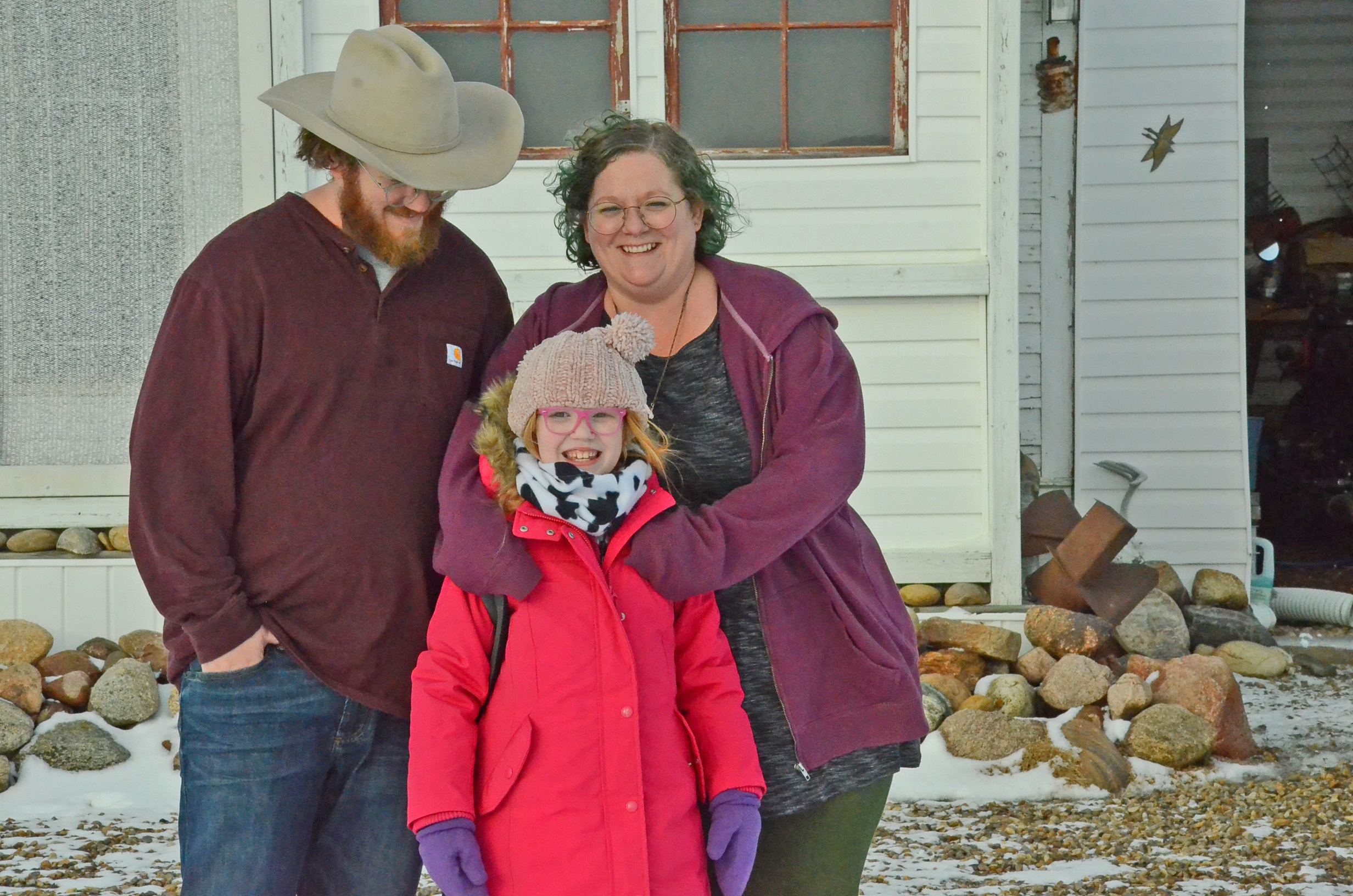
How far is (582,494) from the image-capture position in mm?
1990

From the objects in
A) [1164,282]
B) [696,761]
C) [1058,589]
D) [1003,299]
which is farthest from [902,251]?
[696,761]

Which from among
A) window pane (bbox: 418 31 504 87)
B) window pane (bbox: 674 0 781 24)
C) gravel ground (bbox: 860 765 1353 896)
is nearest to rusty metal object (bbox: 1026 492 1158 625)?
gravel ground (bbox: 860 765 1353 896)

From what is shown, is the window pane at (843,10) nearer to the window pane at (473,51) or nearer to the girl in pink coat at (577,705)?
the window pane at (473,51)

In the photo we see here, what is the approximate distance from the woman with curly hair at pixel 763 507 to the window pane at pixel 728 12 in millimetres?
3401

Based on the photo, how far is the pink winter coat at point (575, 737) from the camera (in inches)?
77.2

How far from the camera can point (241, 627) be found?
208cm

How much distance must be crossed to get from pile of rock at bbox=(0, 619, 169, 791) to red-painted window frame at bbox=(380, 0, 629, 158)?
250 centimetres

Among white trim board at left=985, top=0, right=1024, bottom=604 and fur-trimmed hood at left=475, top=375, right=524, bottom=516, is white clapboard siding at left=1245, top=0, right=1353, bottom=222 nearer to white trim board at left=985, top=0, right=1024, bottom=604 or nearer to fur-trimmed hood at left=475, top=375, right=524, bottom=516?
white trim board at left=985, top=0, right=1024, bottom=604

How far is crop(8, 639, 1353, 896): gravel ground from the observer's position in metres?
3.68

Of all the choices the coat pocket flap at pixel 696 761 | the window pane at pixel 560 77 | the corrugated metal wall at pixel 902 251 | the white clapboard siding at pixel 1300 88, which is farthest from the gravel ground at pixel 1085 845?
the white clapboard siding at pixel 1300 88

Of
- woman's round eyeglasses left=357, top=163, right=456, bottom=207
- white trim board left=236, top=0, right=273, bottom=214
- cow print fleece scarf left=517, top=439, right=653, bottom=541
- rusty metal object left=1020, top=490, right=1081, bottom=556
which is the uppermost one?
white trim board left=236, top=0, right=273, bottom=214

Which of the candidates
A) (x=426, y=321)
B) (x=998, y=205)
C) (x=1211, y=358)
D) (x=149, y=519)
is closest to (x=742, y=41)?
(x=998, y=205)

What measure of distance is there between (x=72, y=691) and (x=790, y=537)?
3.68 metres

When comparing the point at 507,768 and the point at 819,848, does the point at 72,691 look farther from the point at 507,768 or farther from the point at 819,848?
the point at 819,848
